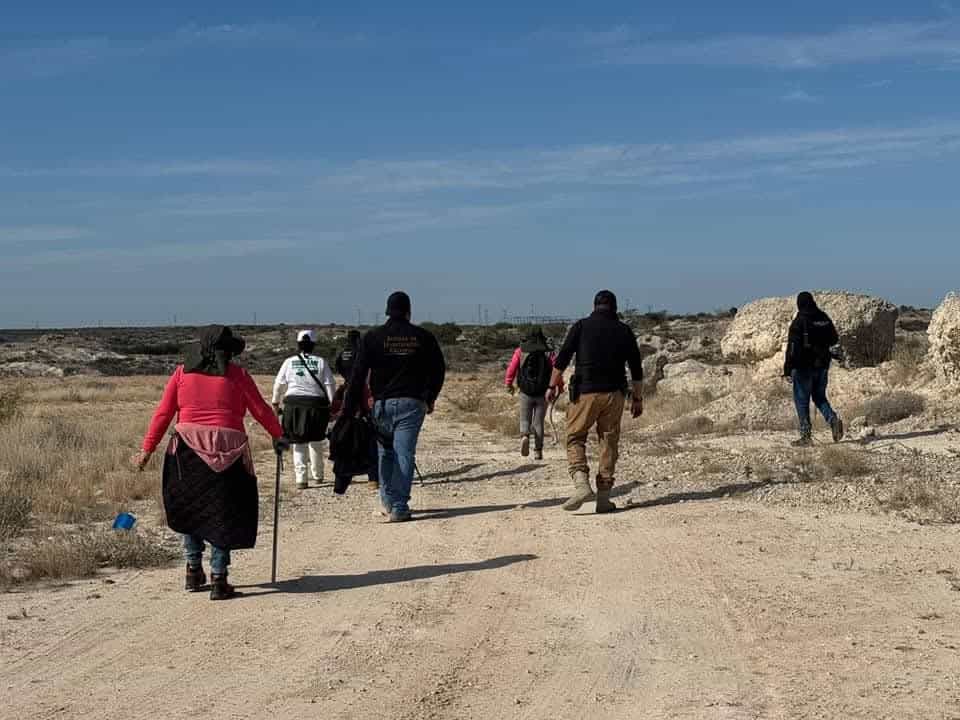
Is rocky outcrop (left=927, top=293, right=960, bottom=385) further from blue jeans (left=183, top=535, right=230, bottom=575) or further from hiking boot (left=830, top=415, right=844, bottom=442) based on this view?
blue jeans (left=183, top=535, right=230, bottom=575)

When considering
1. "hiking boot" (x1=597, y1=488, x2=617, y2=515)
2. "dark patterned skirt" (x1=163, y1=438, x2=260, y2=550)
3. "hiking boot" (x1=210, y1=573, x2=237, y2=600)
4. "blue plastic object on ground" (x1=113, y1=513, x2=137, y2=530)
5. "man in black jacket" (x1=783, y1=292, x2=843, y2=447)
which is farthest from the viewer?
"man in black jacket" (x1=783, y1=292, x2=843, y2=447)

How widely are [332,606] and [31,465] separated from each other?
28.6 feet

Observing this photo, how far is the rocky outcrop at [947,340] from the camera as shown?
19094 millimetres

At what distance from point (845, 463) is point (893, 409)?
5.87 metres

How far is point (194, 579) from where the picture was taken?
8609 mm

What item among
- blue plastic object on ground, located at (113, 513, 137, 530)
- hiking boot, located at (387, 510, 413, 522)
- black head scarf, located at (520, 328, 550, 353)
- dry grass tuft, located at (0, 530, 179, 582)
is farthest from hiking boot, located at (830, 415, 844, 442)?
blue plastic object on ground, located at (113, 513, 137, 530)

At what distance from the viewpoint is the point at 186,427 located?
320 inches

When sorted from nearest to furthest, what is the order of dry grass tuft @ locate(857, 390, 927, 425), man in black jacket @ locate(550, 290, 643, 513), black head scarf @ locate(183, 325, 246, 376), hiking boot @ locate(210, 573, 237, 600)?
black head scarf @ locate(183, 325, 246, 376), hiking boot @ locate(210, 573, 237, 600), man in black jacket @ locate(550, 290, 643, 513), dry grass tuft @ locate(857, 390, 927, 425)

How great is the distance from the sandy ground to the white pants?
9.86 feet

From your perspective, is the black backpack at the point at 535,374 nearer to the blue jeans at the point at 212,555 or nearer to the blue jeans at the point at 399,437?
the blue jeans at the point at 399,437

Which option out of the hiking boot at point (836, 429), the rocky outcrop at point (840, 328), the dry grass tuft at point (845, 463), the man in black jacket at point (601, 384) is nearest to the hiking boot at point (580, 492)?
the man in black jacket at point (601, 384)

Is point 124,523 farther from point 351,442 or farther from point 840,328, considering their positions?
point 840,328

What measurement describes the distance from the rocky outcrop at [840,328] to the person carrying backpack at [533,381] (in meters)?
10.4

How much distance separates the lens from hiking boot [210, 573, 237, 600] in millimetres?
8328
